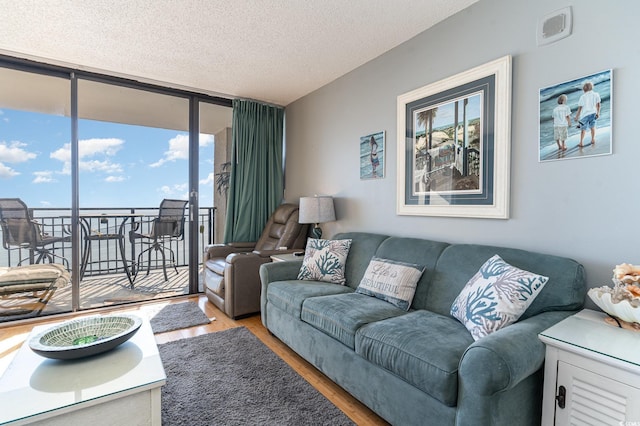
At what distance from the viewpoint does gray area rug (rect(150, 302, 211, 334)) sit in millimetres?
2910

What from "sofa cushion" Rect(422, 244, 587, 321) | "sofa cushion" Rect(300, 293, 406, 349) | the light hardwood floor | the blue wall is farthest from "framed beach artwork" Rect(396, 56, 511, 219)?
the light hardwood floor

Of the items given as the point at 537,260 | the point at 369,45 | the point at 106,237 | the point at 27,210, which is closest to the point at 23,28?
the point at 27,210

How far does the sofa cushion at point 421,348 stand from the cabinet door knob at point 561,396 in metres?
0.35

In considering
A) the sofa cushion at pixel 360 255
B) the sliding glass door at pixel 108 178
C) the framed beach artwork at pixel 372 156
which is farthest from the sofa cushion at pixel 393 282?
the sliding glass door at pixel 108 178

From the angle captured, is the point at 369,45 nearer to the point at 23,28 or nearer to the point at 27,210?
the point at 23,28

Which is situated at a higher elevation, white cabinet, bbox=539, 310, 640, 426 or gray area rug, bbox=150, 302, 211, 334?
white cabinet, bbox=539, 310, 640, 426

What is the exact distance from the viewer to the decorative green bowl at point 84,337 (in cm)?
136


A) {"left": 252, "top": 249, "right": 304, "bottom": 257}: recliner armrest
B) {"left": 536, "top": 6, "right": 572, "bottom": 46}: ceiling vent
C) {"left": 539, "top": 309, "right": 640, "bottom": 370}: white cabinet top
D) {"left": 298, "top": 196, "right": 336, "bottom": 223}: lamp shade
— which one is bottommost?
{"left": 539, "top": 309, "right": 640, "bottom": 370}: white cabinet top

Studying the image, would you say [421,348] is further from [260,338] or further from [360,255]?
[260,338]

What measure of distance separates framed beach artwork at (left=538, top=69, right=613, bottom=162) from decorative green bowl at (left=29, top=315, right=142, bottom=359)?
2.42 meters

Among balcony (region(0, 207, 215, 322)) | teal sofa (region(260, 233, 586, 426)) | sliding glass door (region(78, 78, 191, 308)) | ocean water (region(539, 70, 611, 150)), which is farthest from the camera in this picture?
sliding glass door (region(78, 78, 191, 308))

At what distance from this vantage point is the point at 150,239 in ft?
13.3

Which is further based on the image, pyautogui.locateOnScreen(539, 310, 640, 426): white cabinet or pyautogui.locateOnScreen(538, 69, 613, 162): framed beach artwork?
pyautogui.locateOnScreen(538, 69, 613, 162): framed beach artwork

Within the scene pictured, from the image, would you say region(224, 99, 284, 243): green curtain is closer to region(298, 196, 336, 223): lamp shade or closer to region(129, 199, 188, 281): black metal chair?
region(129, 199, 188, 281): black metal chair
